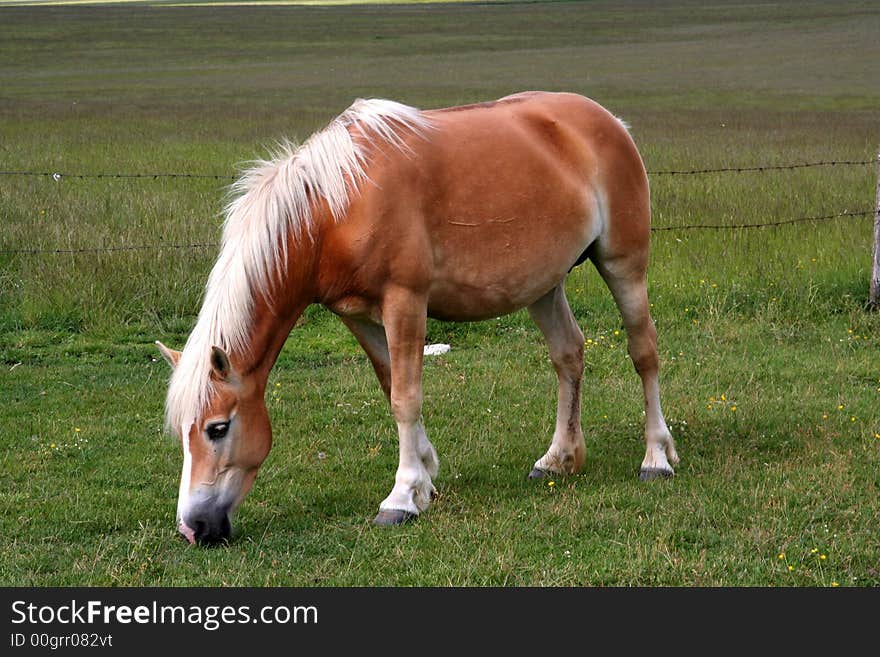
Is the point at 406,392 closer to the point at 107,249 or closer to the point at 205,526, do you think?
the point at 205,526

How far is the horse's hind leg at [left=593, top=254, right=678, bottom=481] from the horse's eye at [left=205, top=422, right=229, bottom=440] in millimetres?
2242

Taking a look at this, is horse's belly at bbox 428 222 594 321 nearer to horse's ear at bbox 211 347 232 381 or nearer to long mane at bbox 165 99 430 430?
long mane at bbox 165 99 430 430

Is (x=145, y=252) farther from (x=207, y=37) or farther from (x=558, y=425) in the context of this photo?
(x=207, y=37)

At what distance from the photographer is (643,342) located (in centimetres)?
609

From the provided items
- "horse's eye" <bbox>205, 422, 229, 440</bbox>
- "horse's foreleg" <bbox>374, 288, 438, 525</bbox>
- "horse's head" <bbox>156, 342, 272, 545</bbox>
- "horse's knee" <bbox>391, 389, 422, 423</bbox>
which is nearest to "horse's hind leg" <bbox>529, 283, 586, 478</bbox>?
"horse's foreleg" <bbox>374, 288, 438, 525</bbox>

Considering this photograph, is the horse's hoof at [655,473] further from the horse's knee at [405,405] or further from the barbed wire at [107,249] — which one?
the barbed wire at [107,249]

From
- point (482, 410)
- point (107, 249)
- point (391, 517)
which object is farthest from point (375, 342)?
point (107, 249)

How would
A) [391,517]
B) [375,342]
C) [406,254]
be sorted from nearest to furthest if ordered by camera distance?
1. [406,254]
2. [391,517]
3. [375,342]

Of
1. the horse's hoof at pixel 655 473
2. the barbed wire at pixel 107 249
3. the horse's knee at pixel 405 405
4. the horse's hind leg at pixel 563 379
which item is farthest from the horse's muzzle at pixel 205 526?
the barbed wire at pixel 107 249

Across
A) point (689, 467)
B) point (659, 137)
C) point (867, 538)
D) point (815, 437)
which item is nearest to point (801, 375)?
point (815, 437)

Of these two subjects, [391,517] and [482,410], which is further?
[482,410]

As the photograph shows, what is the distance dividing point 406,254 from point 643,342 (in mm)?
1631

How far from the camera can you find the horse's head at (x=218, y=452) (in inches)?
190

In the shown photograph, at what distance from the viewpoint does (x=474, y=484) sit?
19.4 ft
